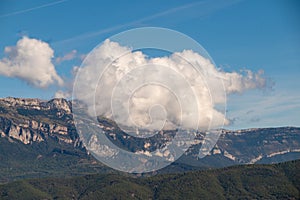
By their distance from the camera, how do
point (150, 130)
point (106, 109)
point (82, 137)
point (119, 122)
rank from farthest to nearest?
point (150, 130), point (106, 109), point (82, 137), point (119, 122)

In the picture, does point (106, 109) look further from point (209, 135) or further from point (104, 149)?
point (104, 149)

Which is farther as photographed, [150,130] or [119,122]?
[150,130]

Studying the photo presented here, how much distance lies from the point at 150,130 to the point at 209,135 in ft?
64.3

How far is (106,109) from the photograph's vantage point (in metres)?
88.4

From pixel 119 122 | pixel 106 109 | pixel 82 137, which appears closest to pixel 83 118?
pixel 106 109

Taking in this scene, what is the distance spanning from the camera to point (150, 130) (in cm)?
9444

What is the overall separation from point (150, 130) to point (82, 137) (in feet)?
58.0

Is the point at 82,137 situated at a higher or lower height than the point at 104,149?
lower

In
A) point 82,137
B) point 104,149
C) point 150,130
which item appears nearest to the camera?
point 82,137

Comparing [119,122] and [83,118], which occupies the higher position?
[83,118]

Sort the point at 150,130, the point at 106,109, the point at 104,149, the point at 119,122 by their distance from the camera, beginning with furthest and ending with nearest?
the point at 104,149 < the point at 150,130 < the point at 106,109 < the point at 119,122

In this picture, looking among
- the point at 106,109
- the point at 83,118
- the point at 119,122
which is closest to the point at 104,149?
the point at 83,118

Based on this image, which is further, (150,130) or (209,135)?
(150,130)

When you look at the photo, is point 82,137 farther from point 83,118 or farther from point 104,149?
point 104,149
